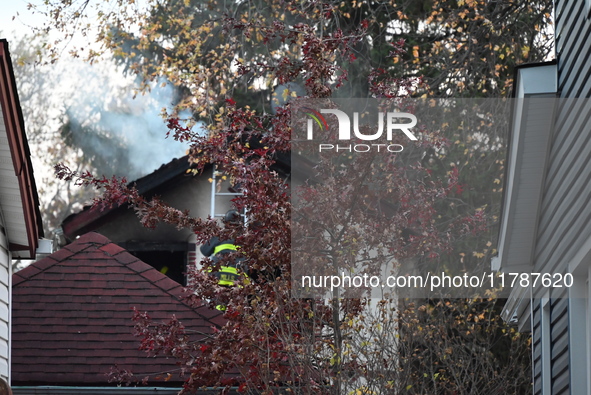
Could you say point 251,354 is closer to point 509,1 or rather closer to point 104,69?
point 509,1

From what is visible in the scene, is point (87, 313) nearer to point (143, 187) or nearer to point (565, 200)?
point (143, 187)

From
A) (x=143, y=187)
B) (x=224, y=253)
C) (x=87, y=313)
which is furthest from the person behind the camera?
A: (x=143, y=187)

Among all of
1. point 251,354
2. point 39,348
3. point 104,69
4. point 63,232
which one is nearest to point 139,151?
point 104,69

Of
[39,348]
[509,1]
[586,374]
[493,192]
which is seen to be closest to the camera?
[586,374]

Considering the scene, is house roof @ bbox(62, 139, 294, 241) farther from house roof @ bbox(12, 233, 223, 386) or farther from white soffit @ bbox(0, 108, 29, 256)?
white soffit @ bbox(0, 108, 29, 256)

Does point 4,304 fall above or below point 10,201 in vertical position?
below

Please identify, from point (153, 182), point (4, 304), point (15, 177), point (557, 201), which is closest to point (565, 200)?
point (557, 201)

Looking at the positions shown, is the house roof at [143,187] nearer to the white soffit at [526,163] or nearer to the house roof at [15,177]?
the house roof at [15,177]

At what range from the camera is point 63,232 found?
17578 mm

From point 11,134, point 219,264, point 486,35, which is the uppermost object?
point 486,35

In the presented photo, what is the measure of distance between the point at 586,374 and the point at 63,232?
11995mm

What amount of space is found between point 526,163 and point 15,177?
4.99 metres

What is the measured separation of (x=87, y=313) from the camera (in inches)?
504

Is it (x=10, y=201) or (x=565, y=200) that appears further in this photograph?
(x=10, y=201)
